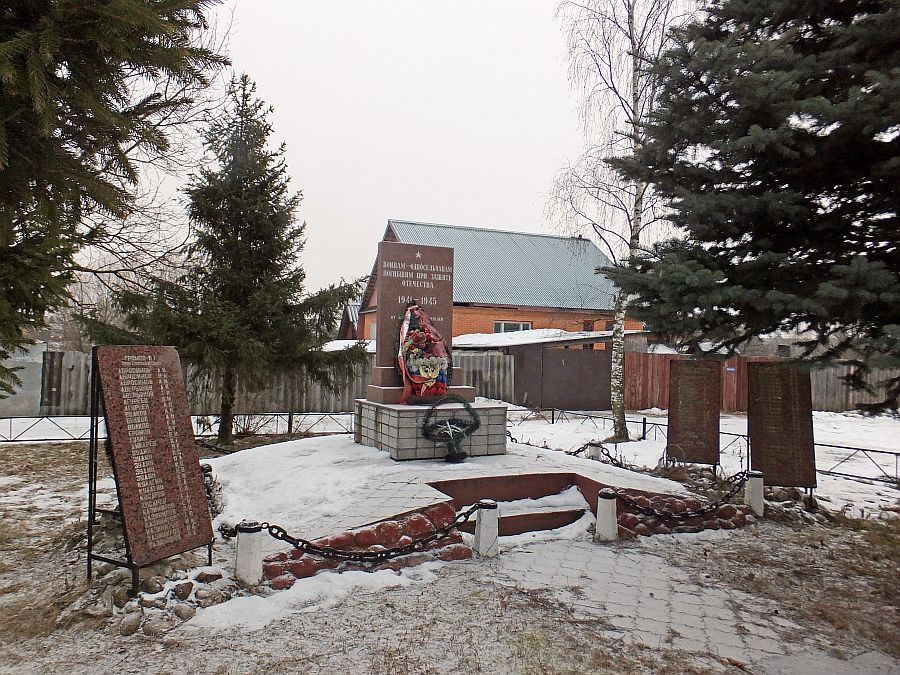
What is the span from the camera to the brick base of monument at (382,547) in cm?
462

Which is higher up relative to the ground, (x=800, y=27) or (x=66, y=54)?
(x=800, y=27)

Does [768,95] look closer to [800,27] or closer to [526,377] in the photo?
[800,27]

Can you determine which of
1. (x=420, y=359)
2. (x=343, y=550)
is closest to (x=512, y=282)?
(x=420, y=359)

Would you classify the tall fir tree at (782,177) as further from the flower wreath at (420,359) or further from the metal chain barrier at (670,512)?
the flower wreath at (420,359)

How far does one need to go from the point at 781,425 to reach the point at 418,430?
188 inches

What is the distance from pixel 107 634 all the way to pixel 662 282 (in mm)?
4844

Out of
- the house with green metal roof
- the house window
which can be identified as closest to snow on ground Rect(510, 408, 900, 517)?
the house window

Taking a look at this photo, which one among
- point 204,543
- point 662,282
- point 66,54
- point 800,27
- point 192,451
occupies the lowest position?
point 204,543

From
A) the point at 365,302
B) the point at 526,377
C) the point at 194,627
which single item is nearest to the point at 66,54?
the point at 194,627

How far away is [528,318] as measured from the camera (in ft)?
82.5

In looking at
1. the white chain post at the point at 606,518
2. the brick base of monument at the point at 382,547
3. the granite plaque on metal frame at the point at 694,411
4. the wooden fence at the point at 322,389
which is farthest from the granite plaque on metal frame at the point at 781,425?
the brick base of monument at the point at 382,547

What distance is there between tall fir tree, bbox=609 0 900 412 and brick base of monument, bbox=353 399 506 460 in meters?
3.10

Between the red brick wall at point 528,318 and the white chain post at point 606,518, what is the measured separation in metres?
17.1

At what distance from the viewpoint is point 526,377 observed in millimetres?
18953
